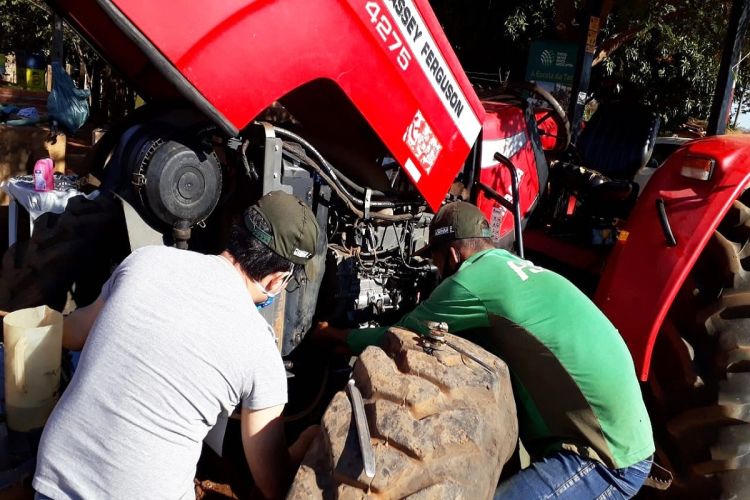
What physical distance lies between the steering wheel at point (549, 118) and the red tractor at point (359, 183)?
0.53 metres

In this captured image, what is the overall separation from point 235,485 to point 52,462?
1046mm

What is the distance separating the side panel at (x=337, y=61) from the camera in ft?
6.34

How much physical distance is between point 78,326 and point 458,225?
1.34m

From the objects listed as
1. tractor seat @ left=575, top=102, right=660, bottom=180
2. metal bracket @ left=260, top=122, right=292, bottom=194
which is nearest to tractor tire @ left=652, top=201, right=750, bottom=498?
tractor seat @ left=575, top=102, right=660, bottom=180

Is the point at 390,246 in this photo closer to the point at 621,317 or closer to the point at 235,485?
the point at 621,317

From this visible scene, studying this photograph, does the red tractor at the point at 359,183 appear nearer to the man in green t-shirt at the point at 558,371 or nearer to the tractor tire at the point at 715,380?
the tractor tire at the point at 715,380

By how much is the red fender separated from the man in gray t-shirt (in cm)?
56

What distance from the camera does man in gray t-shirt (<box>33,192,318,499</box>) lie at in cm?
158

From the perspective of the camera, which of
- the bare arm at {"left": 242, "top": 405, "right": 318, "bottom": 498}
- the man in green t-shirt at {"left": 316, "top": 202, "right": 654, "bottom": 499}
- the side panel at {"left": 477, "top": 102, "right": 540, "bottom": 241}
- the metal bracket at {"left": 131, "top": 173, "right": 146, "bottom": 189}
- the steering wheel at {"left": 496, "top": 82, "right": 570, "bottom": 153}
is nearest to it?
the bare arm at {"left": 242, "top": 405, "right": 318, "bottom": 498}

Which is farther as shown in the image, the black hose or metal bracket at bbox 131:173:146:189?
the black hose

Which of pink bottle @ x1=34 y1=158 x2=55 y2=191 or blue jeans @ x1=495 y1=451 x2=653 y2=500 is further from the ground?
pink bottle @ x1=34 y1=158 x2=55 y2=191

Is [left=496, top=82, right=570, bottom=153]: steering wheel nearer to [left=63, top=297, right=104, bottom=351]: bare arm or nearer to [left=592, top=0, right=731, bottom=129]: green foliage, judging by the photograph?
[left=63, top=297, right=104, bottom=351]: bare arm

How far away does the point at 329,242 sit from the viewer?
2.97 meters

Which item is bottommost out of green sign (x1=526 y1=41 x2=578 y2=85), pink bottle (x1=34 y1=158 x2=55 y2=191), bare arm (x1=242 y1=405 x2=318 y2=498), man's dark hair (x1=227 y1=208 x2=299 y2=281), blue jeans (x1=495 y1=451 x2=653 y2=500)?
blue jeans (x1=495 y1=451 x2=653 y2=500)
